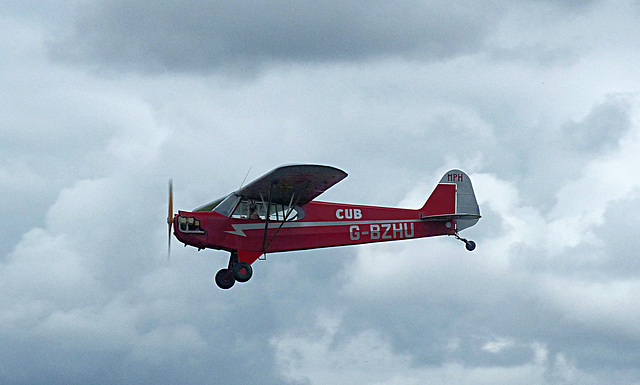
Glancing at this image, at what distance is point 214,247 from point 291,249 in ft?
8.31

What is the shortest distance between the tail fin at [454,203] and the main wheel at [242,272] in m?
6.84

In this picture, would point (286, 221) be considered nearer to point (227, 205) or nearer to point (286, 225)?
point (286, 225)

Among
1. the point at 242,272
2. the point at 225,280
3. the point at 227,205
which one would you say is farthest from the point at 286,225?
the point at 225,280

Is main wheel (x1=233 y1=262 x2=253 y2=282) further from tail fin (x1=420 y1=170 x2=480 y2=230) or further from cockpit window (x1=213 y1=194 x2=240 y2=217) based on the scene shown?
tail fin (x1=420 y1=170 x2=480 y2=230)

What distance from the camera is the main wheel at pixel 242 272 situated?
1045 inches

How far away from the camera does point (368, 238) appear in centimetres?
2891

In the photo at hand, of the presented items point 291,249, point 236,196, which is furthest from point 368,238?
point 236,196

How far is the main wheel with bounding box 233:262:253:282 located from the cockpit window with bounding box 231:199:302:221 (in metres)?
1.48

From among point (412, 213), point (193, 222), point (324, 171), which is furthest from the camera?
point (412, 213)

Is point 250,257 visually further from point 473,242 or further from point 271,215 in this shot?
point 473,242

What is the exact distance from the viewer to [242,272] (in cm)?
2655

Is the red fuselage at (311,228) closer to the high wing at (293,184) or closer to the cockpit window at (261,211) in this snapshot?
the cockpit window at (261,211)

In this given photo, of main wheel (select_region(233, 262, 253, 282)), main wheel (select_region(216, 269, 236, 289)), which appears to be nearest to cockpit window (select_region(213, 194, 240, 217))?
main wheel (select_region(233, 262, 253, 282))

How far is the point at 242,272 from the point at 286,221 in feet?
7.18
